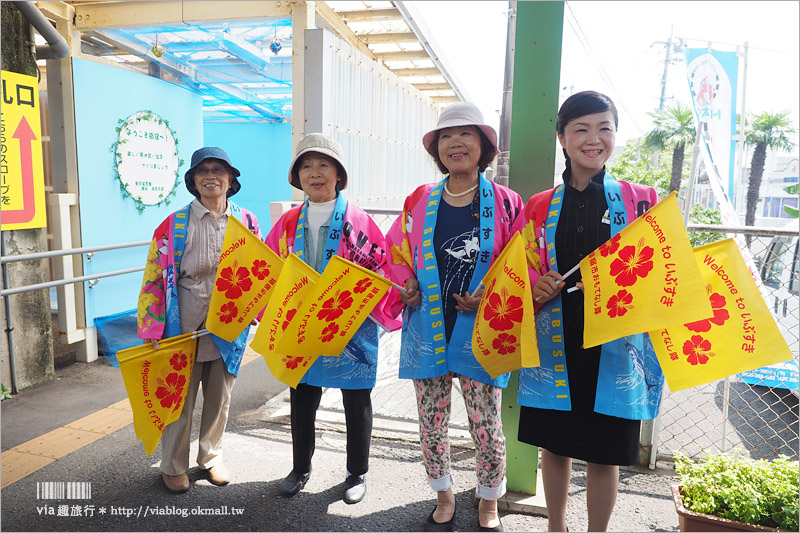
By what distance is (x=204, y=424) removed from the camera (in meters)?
2.98

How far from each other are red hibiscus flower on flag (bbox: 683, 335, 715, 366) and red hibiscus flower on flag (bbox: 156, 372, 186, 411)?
2.32 m

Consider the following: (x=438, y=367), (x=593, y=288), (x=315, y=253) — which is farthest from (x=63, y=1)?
(x=593, y=288)

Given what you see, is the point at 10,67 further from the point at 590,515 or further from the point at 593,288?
the point at 590,515

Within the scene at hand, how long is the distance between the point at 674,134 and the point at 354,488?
23896 mm

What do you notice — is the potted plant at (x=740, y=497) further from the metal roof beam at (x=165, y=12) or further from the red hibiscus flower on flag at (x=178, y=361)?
the metal roof beam at (x=165, y=12)

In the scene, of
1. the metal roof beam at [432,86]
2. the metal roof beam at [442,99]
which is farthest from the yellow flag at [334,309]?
the metal roof beam at [442,99]

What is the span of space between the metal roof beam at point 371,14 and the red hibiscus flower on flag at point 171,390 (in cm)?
393

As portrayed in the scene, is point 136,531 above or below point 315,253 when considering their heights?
below

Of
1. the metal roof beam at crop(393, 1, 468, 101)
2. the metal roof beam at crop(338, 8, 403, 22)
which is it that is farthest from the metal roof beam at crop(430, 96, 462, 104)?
the metal roof beam at crop(338, 8, 403, 22)

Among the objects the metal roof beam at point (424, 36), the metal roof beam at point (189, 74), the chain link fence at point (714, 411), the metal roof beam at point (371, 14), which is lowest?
the chain link fence at point (714, 411)

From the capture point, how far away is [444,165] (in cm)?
248

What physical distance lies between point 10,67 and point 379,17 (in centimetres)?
313

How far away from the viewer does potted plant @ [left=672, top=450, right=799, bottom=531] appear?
2174mm

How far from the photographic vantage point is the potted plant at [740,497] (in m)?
2.17
